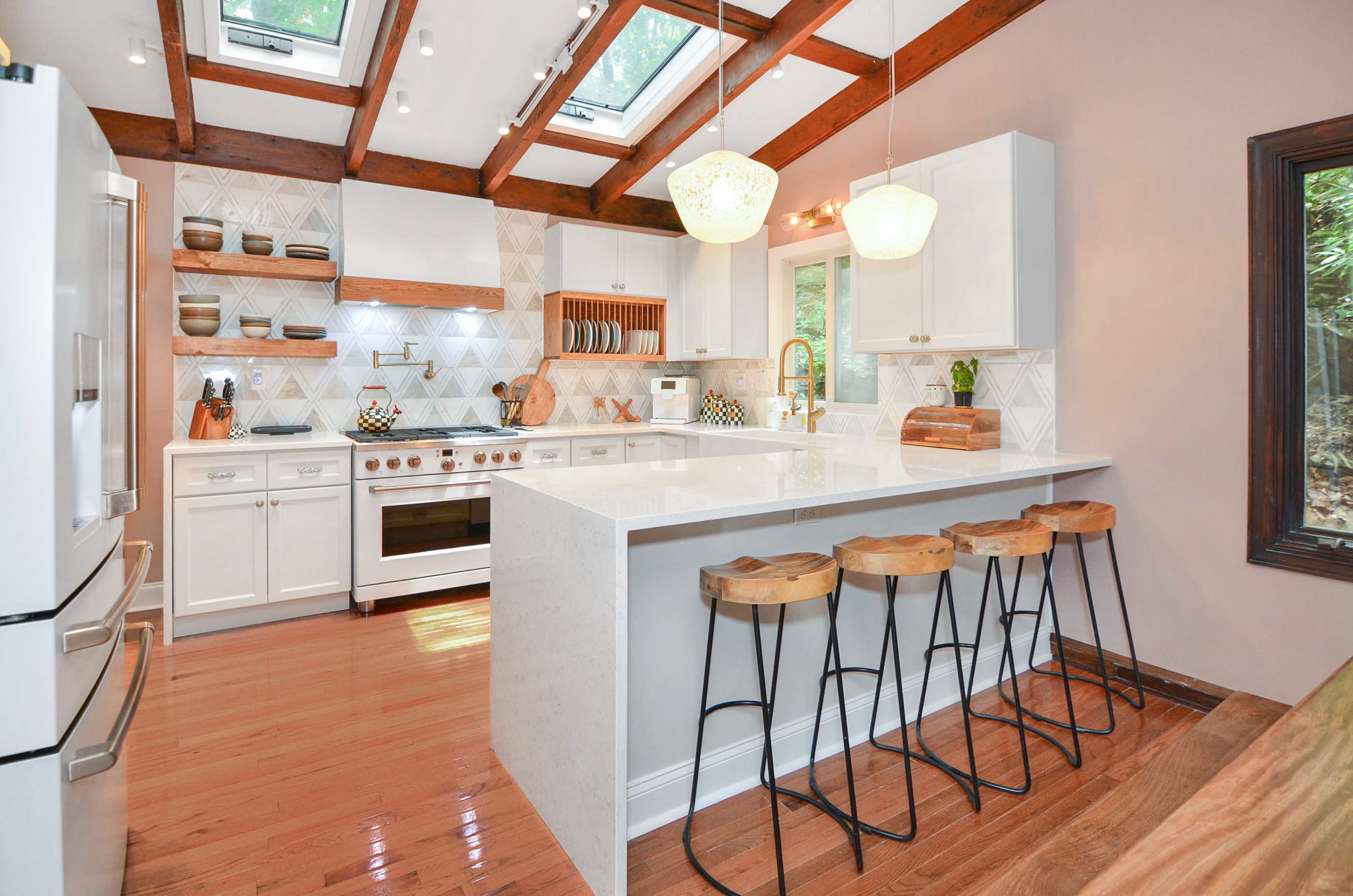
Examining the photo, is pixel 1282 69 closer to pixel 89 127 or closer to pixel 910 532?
pixel 910 532

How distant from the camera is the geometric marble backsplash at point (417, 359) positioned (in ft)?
12.1

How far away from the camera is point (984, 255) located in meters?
3.11

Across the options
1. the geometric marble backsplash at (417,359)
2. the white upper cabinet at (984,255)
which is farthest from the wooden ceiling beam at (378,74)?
the white upper cabinet at (984,255)

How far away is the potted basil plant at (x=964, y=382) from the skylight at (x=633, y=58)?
2.15 meters

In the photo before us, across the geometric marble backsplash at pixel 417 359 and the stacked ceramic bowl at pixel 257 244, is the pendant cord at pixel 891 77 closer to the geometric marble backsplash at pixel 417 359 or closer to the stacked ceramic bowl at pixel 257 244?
the geometric marble backsplash at pixel 417 359

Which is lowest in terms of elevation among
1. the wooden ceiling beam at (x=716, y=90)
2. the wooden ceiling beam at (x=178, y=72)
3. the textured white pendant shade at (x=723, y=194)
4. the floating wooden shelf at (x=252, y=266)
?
the textured white pendant shade at (x=723, y=194)

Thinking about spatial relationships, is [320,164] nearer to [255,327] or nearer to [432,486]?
[255,327]

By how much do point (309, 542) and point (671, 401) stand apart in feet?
8.59

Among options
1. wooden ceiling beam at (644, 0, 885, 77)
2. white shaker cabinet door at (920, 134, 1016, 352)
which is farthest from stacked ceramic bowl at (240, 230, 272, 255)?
white shaker cabinet door at (920, 134, 1016, 352)

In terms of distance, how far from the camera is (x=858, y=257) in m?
3.75

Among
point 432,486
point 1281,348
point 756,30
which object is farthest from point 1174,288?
point 432,486

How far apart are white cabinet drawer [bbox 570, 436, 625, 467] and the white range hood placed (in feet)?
3.37

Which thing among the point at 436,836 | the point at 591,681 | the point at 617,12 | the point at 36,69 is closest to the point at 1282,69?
the point at 617,12

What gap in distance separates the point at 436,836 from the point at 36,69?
75.9 inches
